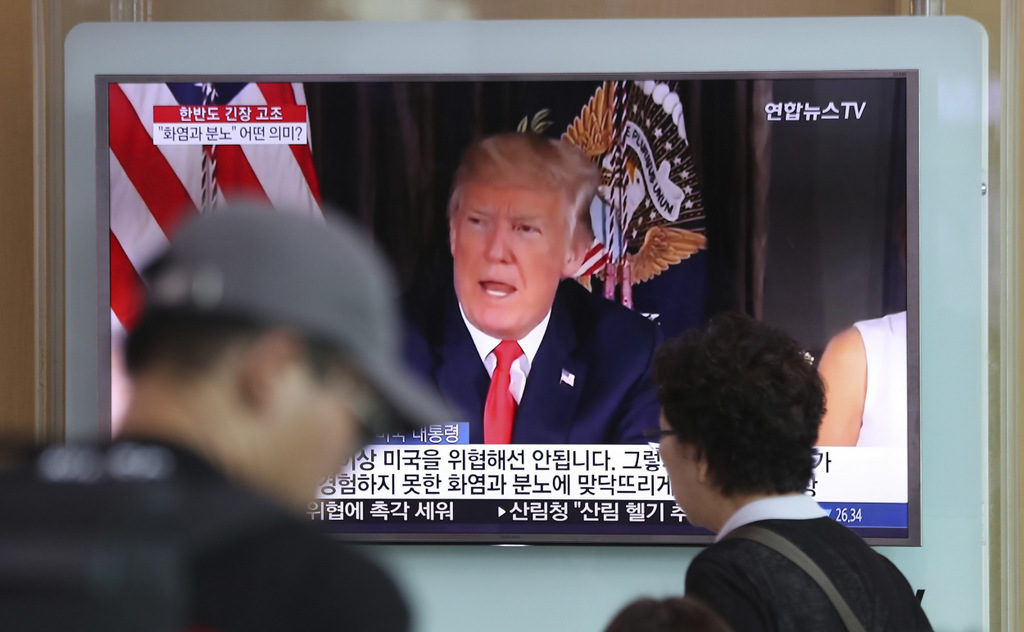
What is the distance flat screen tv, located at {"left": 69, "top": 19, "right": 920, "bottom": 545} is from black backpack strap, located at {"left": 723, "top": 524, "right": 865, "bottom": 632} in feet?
5.67

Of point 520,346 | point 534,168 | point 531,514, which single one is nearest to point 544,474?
point 531,514

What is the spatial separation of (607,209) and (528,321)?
44cm

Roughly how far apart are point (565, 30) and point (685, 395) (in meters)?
1.94

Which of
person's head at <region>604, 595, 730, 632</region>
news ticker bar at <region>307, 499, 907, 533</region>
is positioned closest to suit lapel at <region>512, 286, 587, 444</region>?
news ticker bar at <region>307, 499, 907, 533</region>

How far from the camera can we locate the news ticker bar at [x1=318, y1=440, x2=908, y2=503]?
150 inches

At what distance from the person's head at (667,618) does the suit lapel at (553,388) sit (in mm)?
1982

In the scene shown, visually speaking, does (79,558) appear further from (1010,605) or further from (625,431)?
(1010,605)

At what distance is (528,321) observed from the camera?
3.95 meters

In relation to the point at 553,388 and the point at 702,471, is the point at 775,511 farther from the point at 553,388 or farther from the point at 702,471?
the point at 553,388

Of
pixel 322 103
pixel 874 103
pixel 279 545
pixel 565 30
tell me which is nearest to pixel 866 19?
pixel 874 103

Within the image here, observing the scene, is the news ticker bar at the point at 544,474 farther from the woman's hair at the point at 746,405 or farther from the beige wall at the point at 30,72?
the woman's hair at the point at 746,405

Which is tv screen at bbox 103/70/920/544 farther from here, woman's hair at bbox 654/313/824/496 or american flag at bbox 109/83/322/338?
woman's hair at bbox 654/313/824/496

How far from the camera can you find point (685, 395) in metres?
2.34

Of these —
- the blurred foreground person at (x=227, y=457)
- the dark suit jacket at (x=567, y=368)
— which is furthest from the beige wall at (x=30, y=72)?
the blurred foreground person at (x=227, y=457)
